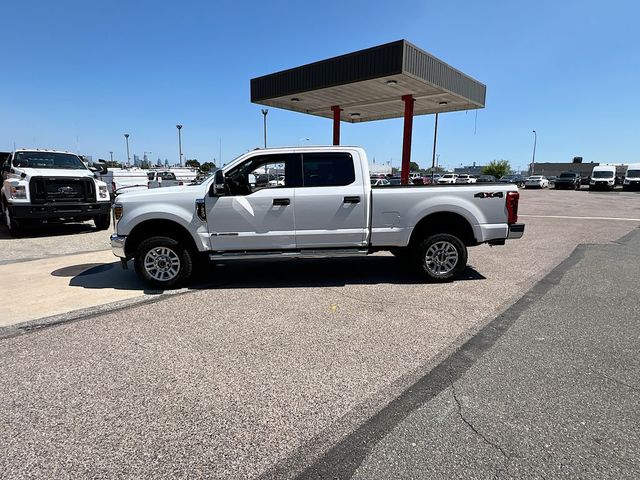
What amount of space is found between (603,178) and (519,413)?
144 feet

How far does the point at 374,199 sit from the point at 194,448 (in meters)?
4.37

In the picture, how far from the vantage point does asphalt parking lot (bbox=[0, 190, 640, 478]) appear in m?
2.50

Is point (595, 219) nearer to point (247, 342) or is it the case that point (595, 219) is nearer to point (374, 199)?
point (374, 199)

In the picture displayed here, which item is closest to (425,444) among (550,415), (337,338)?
(550,415)

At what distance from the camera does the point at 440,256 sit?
6.28 m

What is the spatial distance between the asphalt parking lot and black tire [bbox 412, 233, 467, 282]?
265 mm

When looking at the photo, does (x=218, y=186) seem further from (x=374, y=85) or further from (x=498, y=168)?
(x=498, y=168)

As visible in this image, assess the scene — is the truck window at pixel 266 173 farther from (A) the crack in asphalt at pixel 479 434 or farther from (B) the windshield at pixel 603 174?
(B) the windshield at pixel 603 174

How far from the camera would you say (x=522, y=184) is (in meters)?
53.9

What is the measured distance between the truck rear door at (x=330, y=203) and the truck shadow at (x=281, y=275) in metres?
0.71

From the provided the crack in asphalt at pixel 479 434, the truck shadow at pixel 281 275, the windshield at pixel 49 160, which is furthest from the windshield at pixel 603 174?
the crack in asphalt at pixel 479 434

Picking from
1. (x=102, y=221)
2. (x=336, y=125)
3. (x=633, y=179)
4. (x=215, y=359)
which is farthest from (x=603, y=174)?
(x=215, y=359)

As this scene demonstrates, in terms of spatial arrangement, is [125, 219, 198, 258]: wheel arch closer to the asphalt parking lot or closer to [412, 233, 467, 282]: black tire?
the asphalt parking lot

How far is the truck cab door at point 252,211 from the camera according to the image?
585cm
